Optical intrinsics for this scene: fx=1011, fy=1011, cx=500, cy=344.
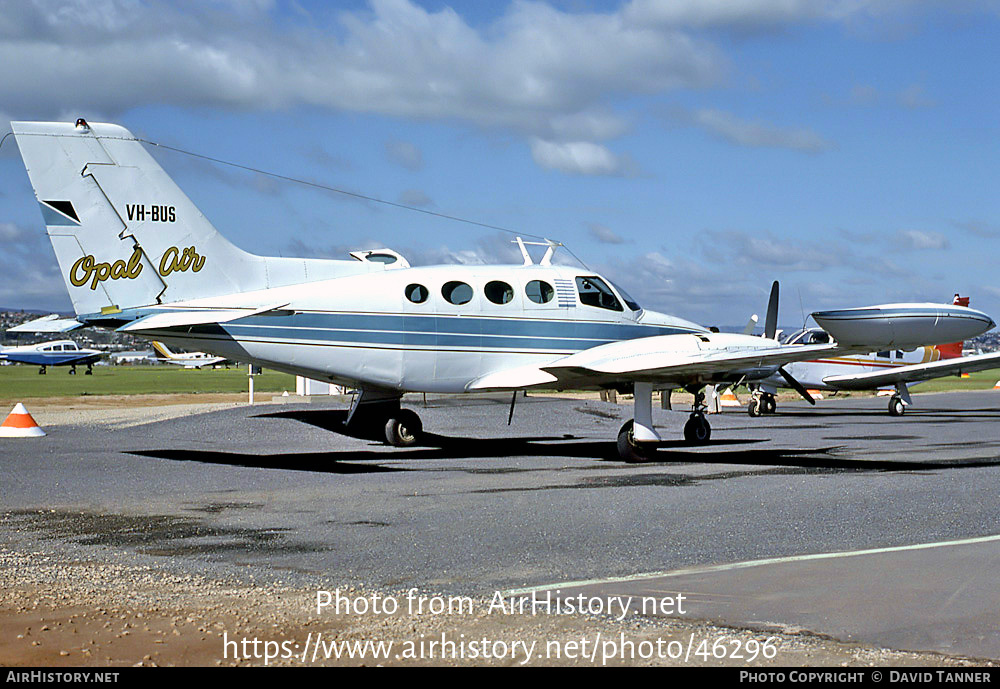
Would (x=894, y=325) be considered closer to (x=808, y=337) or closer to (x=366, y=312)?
(x=366, y=312)

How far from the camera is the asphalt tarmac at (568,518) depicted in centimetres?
649

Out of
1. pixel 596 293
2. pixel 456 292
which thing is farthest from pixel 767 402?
pixel 456 292

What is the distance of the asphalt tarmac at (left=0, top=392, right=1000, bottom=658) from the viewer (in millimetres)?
6492

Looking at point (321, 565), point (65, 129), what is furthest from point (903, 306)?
point (65, 129)

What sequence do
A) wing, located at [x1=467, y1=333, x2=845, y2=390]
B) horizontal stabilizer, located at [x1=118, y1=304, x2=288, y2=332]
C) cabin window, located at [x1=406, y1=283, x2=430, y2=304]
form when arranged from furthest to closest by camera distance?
cabin window, located at [x1=406, y1=283, x2=430, y2=304], wing, located at [x1=467, y1=333, x2=845, y2=390], horizontal stabilizer, located at [x1=118, y1=304, x2=288, y2=332]

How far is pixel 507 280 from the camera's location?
17609mm

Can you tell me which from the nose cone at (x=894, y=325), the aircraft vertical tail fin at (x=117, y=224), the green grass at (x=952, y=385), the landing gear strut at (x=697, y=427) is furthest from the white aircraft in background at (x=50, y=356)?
the nose cone at (x=894, y=325)

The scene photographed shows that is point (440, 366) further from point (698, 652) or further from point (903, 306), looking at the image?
point (698, 652)

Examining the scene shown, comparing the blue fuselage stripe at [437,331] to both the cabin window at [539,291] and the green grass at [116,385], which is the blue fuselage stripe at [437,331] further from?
the green grass at [116,385]

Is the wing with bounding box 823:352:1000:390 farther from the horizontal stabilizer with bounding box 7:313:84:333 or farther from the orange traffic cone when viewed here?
the orange traffic cone

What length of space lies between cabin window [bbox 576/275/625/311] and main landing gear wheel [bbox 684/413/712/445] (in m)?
3.15

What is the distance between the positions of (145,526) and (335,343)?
718cm

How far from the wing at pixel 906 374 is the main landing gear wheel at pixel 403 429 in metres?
18.0

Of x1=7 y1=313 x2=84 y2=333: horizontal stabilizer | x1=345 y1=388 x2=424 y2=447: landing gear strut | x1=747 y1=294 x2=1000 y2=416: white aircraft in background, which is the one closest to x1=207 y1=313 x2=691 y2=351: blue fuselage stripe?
x1=345 y1=388 x2=424 y2=447: landing gear strut
